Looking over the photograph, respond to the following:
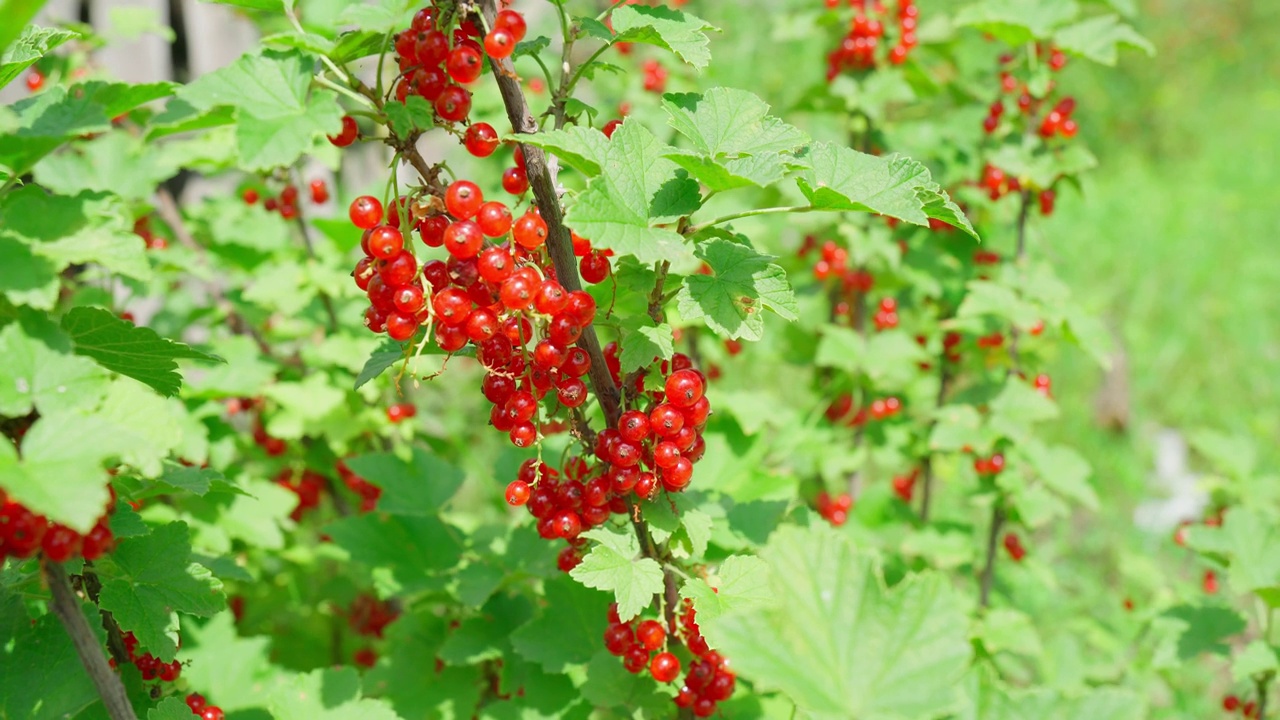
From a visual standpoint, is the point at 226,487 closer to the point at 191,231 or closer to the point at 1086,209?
the point at 191,231

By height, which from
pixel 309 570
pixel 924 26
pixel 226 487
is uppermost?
pixel 924 26

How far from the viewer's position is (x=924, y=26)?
3.43 metres

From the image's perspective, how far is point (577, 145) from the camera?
1318mm

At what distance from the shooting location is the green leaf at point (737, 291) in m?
1.43

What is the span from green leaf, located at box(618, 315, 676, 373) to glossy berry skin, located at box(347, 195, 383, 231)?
48 cm

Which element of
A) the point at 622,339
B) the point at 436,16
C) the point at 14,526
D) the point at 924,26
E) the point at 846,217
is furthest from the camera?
the point at 924,26

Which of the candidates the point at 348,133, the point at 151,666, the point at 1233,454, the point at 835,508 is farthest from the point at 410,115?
the point at 1233,454

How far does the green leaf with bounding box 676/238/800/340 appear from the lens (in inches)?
56.2

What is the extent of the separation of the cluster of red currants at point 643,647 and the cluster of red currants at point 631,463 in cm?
17

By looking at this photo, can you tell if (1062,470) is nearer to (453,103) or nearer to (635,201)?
(635,201)

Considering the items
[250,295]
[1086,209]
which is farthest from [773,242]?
[1086,209]

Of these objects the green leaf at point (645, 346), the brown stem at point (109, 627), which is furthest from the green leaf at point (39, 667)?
the green leaf at point (645, 346)

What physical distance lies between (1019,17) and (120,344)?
2.68 meters

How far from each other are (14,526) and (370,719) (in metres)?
0.76
